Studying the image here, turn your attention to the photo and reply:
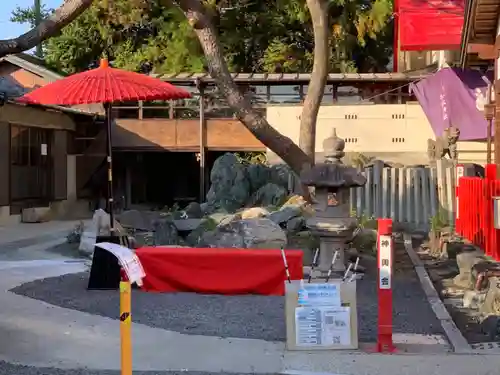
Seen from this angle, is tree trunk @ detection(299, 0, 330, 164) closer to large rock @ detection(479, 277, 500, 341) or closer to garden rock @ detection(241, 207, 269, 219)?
garden rock @ detection(241, 207, 269, 219)

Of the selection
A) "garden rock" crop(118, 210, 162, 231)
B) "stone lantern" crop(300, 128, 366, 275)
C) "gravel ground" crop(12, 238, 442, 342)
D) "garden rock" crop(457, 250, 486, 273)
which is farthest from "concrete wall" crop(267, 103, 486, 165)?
"gravel ground" crop(12, 238, 442, 342)

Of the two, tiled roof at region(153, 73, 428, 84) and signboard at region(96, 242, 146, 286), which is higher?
tiled roof at region(153, 73, 428, 84)

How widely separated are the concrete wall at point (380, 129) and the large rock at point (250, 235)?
9428 mm

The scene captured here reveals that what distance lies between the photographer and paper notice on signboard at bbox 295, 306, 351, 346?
21.0 feet

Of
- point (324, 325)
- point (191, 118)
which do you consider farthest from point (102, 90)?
point (191, 118)

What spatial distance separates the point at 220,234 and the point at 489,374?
665 centimetres

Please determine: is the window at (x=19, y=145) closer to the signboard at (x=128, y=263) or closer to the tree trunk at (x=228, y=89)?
the tree trunk at (x=228, y=89)

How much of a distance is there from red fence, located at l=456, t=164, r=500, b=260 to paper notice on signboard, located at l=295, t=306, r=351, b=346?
4920mm

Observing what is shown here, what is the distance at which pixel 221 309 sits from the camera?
27.1 feet

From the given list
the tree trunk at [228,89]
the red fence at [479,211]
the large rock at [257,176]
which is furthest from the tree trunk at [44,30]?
the large rock at [257,176]

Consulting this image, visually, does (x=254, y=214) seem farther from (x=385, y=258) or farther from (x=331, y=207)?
(x=385, y=258)

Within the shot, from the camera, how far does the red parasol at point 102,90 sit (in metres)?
8.88

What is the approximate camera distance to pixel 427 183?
15.8 metres

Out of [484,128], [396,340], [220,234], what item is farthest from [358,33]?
[396,340]
